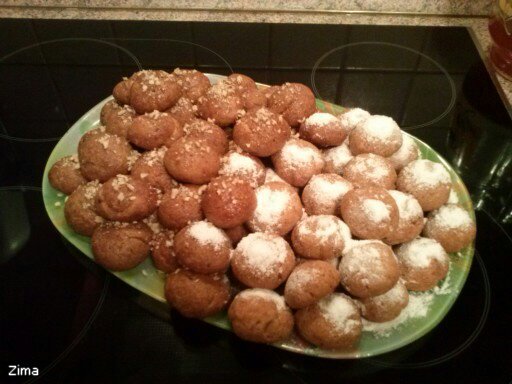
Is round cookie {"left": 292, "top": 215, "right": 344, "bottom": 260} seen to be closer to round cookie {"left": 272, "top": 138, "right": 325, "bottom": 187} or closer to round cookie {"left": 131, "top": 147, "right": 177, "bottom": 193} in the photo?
round cookie {"left": 272, "top": 138, "right": 325, "bottom": 187}

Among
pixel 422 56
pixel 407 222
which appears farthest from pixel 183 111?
pixel 422 56

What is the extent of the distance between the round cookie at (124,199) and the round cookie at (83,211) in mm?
37

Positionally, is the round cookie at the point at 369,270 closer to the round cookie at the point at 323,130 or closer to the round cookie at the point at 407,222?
the round cookie at the point at 407,222

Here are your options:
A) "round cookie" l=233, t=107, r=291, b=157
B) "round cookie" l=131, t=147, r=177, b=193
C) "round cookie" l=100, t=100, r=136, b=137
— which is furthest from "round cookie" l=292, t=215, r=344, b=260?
"round cookie" l=100, t=100, r=136, b=137

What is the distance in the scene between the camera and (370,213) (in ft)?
3.32

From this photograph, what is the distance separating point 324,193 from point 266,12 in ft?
3.78

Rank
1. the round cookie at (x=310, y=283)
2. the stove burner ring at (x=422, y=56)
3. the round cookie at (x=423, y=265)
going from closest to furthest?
the round cookie at (x=310, y=283)
the round cookie at (x=423, y=265)
the stove burner ring at (x=422, y=56)

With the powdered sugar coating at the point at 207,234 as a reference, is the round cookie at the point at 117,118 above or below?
above

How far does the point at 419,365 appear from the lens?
102 cm

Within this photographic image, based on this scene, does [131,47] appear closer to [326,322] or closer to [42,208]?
[42,208]

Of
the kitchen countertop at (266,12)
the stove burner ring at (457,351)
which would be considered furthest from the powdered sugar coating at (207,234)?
the kitchen countertop at (266,12)

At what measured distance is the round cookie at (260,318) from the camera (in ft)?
3.11

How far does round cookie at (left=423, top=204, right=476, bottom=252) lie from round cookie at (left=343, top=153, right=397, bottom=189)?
14 cm

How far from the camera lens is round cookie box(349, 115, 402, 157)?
1.19 metres
